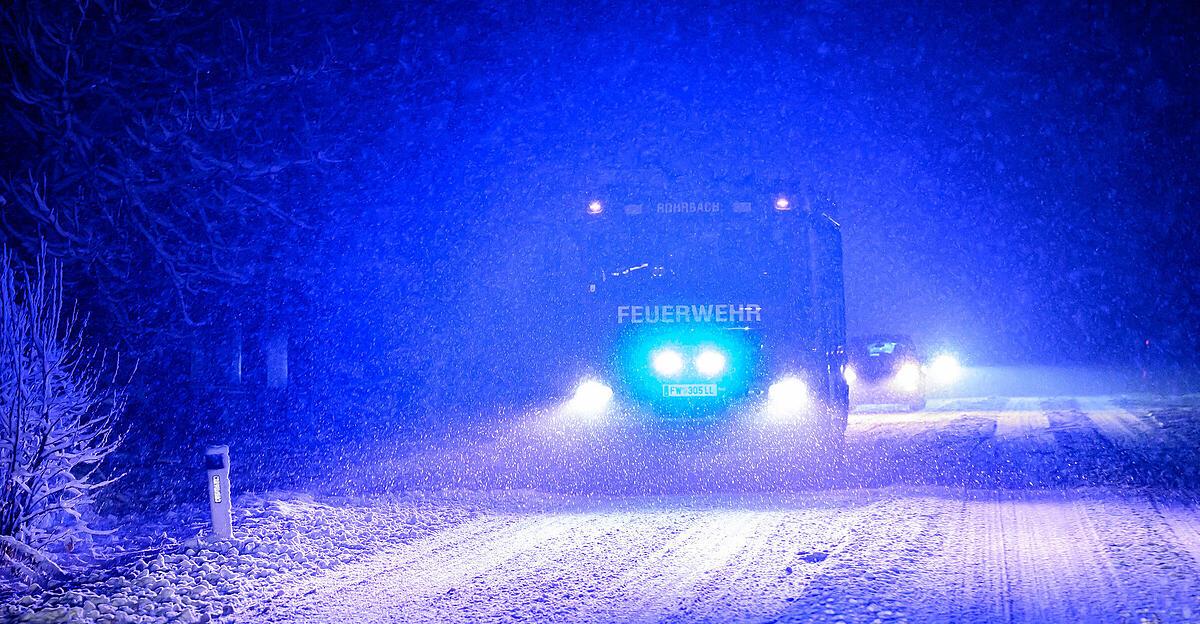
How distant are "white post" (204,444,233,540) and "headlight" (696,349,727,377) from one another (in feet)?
20.9

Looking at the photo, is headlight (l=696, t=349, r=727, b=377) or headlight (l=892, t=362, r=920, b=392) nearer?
headlight (l=696, t=349, r=727, b=377)

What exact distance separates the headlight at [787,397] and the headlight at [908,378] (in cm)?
1192

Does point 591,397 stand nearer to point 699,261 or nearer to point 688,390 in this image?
point 688,390

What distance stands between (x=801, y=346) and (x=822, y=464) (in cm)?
161

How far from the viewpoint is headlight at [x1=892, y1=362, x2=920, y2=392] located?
71.8 ft

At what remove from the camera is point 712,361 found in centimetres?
1127

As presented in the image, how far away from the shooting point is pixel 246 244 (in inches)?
476

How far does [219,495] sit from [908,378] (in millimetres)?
19011

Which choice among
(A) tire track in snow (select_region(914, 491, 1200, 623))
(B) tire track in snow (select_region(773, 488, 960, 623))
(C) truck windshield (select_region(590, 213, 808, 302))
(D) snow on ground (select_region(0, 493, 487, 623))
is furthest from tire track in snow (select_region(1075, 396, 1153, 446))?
(D) snow on ground (select_region(0, 493, 487, 623))

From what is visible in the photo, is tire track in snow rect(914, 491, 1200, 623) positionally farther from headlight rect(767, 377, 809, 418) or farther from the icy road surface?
headlight rect(767, 377, 809, 418)

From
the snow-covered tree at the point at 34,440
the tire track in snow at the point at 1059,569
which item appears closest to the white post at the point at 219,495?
the snow-covered tree at the point at 34,440

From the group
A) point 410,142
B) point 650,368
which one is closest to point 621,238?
point 650,368

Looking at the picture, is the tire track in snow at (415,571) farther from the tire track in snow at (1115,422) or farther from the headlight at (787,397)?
the tire track in snow at (1115,422)

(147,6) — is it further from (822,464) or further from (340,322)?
(822,464)
